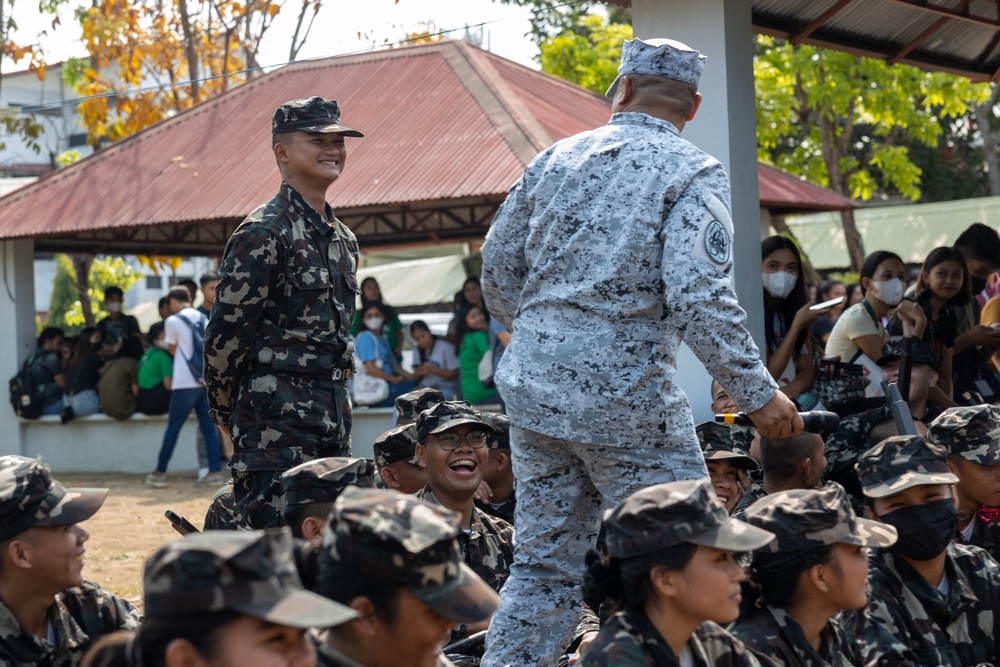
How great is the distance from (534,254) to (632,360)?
1.53ft

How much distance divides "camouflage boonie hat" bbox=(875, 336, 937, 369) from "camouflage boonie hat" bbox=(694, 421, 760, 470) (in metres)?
1.24

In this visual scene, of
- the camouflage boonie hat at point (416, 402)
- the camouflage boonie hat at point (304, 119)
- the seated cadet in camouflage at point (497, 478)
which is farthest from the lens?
the camouflage boonie hat at point (416, 402)

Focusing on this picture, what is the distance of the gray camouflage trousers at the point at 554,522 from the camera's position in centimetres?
384

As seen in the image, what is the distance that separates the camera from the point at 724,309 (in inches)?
146

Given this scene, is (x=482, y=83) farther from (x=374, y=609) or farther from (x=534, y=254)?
(x=374, y=609)

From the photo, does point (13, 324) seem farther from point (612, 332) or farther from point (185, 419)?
point (612, 332)

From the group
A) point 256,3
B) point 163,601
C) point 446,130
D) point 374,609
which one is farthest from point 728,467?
point 256,3

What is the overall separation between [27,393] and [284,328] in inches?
431

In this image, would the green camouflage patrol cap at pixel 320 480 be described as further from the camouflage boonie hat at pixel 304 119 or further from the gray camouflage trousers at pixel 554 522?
the camouflage boonie hat at pixel 304 119

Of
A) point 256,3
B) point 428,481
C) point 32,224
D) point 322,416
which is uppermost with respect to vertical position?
point 256,3

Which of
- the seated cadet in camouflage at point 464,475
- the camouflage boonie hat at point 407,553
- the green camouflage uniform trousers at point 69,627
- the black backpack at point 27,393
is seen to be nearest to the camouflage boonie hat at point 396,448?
the seated cadet in camouflage at point 464,475

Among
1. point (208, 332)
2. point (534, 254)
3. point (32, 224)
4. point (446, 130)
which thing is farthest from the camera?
point (32, 224)

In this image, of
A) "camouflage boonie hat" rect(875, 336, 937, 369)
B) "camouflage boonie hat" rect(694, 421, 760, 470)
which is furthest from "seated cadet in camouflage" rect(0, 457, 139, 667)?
"camouflage boonie hat" rect(875, 336, 937, 369)

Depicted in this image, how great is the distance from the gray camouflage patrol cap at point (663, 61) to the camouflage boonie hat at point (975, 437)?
1.99 metres
